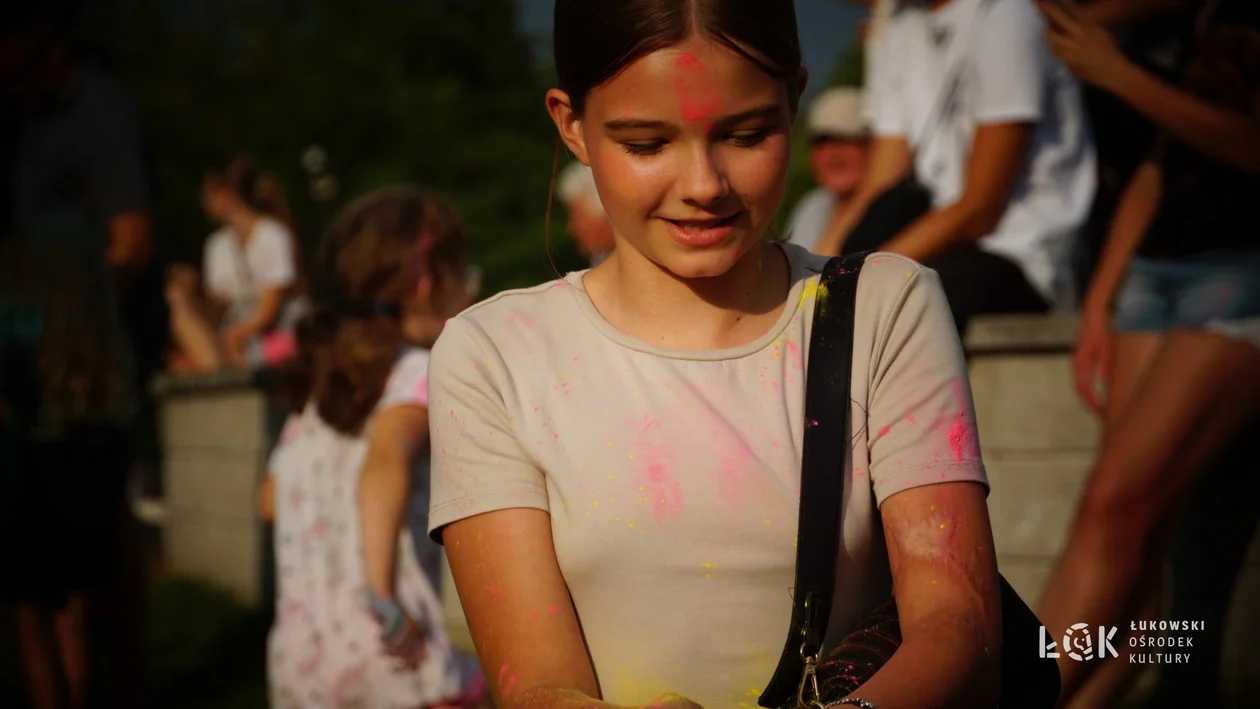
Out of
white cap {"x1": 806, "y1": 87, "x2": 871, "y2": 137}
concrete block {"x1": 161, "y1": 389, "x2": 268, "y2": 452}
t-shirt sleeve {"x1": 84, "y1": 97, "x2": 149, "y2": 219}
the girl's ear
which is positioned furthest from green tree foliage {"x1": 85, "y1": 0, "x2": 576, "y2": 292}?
the girl's ear

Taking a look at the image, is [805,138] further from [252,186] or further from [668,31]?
[668,31]

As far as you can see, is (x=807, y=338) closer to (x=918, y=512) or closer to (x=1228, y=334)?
(x=918, y=512)

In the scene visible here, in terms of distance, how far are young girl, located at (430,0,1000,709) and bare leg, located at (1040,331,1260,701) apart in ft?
5.78

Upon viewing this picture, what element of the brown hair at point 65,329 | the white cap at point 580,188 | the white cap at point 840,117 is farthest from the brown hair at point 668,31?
the white cap at point 840,117

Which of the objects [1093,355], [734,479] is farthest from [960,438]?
[1093,355]

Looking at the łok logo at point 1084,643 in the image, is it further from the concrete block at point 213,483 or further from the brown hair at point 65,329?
the concrete block at point 213,483

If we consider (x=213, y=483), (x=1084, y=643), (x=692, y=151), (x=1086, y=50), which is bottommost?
(x=213, y=483)

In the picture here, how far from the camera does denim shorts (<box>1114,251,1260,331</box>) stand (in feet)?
12.6

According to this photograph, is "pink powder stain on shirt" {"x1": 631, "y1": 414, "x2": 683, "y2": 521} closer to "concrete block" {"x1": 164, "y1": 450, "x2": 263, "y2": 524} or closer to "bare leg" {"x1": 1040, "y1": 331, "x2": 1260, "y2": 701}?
"bare leg" {"x1": 1040, "y1": 331, "x2": 1260, "y2": 701}

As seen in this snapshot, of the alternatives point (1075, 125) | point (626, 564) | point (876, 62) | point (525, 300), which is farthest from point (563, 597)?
point (876, 62)

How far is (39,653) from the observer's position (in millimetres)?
5516

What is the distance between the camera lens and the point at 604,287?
241cm

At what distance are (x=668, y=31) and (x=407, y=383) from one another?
7.63 feet

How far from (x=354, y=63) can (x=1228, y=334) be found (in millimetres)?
21734
